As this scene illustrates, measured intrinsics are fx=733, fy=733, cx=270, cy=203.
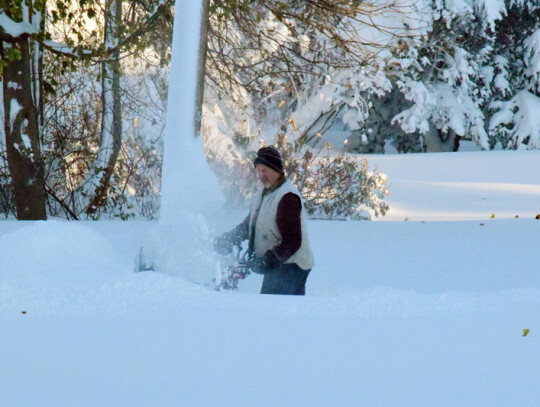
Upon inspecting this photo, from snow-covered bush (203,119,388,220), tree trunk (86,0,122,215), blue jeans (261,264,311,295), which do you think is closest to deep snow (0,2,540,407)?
blue jeans (261,264,311,295)

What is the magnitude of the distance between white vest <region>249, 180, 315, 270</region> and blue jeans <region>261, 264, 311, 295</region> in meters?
0.04

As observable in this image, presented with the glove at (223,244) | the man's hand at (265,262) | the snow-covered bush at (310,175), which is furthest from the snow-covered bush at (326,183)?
the man's hand at (265,262)

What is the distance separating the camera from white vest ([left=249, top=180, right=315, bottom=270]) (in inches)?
174

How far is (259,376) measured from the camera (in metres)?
2.46

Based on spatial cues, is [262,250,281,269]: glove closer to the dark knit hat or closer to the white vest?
the white vest

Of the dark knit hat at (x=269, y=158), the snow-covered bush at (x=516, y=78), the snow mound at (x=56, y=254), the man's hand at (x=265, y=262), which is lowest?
the man's hand at (x=265, y=262)

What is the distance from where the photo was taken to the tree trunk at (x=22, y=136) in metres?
8.15

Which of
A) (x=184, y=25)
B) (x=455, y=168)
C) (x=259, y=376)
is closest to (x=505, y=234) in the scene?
(x=184, y=25)

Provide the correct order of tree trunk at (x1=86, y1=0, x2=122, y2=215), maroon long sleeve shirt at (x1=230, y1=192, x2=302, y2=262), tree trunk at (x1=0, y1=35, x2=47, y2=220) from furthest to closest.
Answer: tree trunk at (x1=86, y1=0, x2=122, y2=215)
tree trunk at (x1=0, y1=35, x2=47, y2=220)
maroon long sleeve shirt at (x1=230, y1=192, x2=302, y2=262)

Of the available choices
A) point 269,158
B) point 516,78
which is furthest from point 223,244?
point 516,78

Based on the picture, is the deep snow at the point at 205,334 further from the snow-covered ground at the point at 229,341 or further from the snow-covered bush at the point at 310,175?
the snow-covered bush at the point at 310,175

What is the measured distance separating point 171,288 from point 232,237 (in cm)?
138

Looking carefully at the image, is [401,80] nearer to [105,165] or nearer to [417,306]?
[105,165]

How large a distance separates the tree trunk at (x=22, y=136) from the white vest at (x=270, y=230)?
437cm
